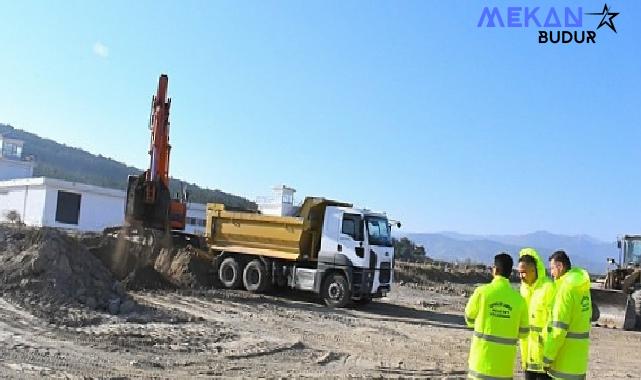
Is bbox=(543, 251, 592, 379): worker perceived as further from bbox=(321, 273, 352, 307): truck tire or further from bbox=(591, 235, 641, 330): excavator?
bbox=(591, 235, 641, 330): excavator

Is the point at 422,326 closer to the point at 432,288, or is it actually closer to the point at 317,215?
the point at 317,215

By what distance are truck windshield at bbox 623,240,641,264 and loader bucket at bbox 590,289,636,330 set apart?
4.33 metres

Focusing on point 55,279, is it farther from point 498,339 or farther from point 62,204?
point 62,204

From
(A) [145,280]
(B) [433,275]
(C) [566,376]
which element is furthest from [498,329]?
(B) [433,275]

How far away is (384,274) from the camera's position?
1747 cm

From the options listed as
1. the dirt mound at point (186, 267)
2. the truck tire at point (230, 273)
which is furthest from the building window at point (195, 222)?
the truck tire at point (230, 273)

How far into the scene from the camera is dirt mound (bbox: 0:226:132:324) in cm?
1353

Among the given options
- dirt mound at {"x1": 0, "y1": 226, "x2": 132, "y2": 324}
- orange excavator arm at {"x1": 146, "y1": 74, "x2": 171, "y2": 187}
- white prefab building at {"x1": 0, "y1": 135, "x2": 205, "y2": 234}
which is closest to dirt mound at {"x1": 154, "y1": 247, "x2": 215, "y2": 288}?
orange excavator arm at {"x1": 146, "y1": 74, "x2": 171, "y2": 187}

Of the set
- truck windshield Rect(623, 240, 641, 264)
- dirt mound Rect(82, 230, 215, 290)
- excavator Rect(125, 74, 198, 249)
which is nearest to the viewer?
dirt mound Rect(82, 230, 215, 290)

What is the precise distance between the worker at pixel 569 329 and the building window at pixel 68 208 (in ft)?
120

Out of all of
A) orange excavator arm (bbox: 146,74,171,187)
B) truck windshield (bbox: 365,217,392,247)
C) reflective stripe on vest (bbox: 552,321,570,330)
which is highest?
orange excavator arm (bbox: 146,74,171,187)

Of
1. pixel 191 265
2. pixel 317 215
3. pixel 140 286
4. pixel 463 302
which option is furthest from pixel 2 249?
pixel 463 302

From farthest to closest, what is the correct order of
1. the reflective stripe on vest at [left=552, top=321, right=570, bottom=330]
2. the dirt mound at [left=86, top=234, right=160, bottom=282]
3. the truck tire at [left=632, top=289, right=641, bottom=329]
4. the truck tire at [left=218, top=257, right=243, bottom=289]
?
the truck tire at [left=218, top=257, right=243, bottom=289] < the dirt mound at [left=86, top=234, right=160, bottom=282] < the truck tire at [left=632, top=289, right=641, bottom=329] < the reflective stripe on vest at [left=552, top=321, right=570, bottom=330]

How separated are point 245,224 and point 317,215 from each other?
2601 millimetres
